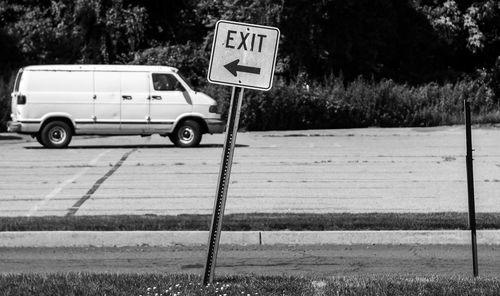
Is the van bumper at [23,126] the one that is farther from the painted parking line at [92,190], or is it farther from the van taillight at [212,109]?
the van taillight at [212,109]

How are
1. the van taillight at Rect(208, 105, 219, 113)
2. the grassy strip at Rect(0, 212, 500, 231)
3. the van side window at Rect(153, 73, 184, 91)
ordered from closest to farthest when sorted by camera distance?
the grassy strip at Rect(0, 212, 500, 231)
the van side window at Rect(153, 73, 184, 91)
the van taillight at Rect(208, 105, 219, 113)

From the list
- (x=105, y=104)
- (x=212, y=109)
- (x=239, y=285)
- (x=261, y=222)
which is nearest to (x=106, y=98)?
(x=105, y=104)

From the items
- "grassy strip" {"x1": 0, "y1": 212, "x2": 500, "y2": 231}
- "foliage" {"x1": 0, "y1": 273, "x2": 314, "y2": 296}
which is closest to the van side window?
"grassy strip" {"x1": 0, "y1": 212, "x2": 500, "y2": 231}

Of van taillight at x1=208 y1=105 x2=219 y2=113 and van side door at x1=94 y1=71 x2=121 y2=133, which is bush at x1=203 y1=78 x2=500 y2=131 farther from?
van side door at x1=94 y1=71 x2=121 y2=133

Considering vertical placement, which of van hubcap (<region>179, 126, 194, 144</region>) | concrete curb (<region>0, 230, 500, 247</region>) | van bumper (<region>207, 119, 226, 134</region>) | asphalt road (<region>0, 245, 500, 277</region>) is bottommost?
asphalt road (<region>0, 245, 500, 277</region>)

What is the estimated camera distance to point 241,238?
1068 centimetres

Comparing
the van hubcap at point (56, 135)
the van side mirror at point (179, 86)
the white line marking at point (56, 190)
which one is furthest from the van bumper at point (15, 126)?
the white line marking at point (56, 190)

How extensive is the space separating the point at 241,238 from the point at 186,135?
14338 mm

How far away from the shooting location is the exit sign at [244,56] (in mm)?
7473

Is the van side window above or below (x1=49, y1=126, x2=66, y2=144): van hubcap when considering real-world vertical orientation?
above

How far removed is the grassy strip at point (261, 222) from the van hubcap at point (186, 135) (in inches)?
514

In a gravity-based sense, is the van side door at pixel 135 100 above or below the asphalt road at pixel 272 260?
above

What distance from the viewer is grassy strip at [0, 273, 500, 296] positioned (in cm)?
723

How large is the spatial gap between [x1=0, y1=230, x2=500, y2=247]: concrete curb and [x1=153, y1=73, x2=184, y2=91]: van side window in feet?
47.0
